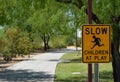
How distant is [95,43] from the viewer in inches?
300

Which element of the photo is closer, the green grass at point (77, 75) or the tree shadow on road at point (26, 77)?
the tree shadow on road at point (26, 77)

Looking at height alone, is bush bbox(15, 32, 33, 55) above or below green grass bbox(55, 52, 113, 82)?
above

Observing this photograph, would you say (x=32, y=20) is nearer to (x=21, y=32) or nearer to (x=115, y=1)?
(x=115, y=1)

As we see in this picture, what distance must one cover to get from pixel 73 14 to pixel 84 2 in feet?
7.08

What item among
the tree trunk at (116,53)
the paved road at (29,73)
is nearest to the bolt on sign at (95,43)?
the tree trunk at (116,53)

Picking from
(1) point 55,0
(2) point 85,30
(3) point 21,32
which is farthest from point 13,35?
(2) point 85,30

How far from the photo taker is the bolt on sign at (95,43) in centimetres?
758

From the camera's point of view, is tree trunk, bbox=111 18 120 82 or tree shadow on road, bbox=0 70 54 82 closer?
tree trunk, bbox=111 18 120 82

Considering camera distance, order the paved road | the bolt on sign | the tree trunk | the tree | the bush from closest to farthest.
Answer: the bolt on sign → the tree → the tree trunk → the paved road → the bush

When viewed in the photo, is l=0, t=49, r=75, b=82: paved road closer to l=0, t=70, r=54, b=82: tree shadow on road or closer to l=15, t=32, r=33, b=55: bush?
l=0, t=70, r=54, b=82: tree shadow on road

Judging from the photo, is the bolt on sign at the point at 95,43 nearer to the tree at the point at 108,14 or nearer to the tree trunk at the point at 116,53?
the tree at the point at 108,14

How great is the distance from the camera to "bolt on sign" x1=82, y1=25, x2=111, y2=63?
758 cm

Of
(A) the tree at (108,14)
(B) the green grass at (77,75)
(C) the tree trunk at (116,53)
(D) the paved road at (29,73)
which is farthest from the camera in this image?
(B) the green grass at (77,75)

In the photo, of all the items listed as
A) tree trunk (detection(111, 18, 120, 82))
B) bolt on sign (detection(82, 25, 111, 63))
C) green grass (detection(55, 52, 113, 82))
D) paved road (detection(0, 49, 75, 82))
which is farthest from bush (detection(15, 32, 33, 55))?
bolt on sign (detection(82, 25, 111, 63))
